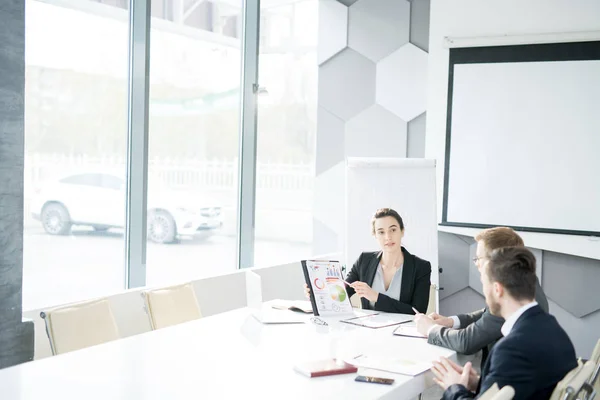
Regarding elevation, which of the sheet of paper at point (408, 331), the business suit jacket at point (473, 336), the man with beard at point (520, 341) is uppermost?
the man with beard at point (520, 341)

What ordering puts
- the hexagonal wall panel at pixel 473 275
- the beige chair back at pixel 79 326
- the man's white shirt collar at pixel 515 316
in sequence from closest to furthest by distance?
the man's white shirt collar at pixel 515 316, the beige chair back at pixel 79 326, the hexagonal wall panel at pixel 473 275

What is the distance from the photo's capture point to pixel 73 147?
459 cm

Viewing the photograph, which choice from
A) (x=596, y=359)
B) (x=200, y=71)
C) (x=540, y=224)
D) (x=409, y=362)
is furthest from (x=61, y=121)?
(x=540, y=224)

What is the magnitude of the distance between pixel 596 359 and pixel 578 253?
9.76 ft

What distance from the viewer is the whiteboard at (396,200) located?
18.5 feet

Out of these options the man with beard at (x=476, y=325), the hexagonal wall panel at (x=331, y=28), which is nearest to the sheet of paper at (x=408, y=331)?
the man with beard at (x=476, y=325)

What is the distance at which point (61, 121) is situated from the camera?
4.50 meters

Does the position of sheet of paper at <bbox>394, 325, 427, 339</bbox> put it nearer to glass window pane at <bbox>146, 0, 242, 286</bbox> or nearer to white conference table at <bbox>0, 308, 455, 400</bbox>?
white conference table at <bbox>0, 308, 455, 400</bbox>

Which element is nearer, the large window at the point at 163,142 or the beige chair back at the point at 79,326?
the beige chair back at the point at 79,326

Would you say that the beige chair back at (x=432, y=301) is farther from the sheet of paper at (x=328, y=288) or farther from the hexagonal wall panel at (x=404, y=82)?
the hexagonal wall panel at (x=404, y=82)

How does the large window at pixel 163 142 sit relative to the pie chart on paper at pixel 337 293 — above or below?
above

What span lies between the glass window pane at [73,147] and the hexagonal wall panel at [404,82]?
2.69 metres

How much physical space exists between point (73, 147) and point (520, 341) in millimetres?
3332

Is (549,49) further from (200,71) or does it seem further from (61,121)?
(61,121)
